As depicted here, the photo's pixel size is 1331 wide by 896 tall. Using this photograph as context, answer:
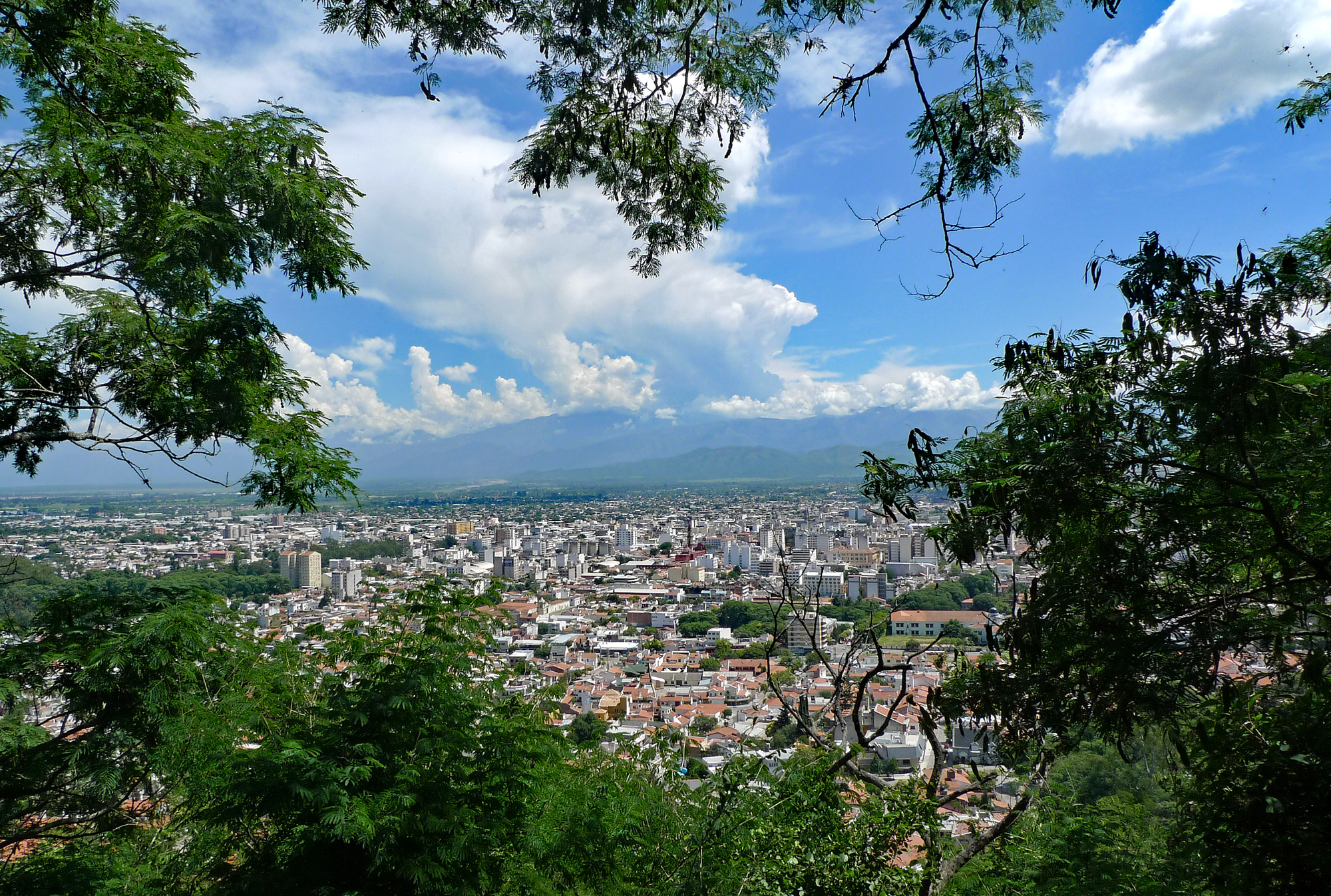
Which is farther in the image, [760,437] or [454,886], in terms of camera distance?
[760,437]

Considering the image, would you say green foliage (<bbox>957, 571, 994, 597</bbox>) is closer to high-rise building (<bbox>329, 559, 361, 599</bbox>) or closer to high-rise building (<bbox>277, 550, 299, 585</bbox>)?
high-rise building (<bbox>329, 559, 361, 599</bbox>)

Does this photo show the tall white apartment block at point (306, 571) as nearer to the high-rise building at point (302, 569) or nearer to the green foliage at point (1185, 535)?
the high-rise building at point (302, 569)

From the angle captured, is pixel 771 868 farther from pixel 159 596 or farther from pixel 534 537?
pixel 534 537

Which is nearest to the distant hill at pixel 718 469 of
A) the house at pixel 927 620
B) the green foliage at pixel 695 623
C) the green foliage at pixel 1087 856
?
the green foliage at pixel 695 623

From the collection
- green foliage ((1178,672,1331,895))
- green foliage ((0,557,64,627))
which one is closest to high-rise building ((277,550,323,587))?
green foliage ((0,557,64,627))

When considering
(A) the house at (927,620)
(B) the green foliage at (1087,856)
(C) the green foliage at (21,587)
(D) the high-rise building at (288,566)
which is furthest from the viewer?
(D) the high-rise building at (288,566)

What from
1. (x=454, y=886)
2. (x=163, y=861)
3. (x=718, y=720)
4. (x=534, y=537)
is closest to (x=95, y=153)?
(x=163, y=861)

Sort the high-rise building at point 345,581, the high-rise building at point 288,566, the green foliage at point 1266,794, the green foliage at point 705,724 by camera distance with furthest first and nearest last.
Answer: the high-rise building at point 288,566 → the high-rise building at point 345,581 → the green foliage at point 705,724 → the green foliage at point 1266,794

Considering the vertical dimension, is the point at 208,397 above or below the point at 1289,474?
above

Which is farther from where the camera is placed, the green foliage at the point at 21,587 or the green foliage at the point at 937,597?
the green foliage at the point at 937,597
